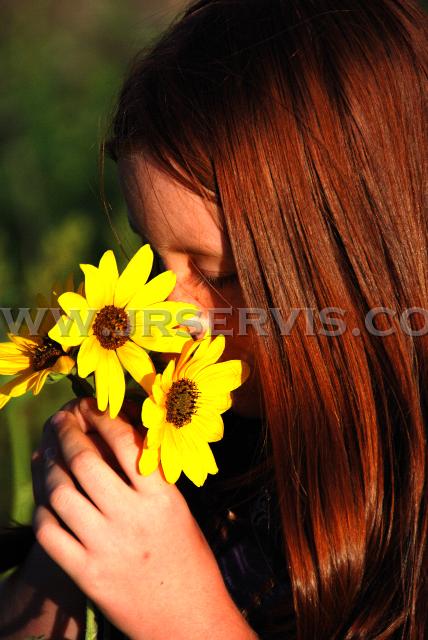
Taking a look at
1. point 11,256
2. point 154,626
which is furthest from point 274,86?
point 11,256

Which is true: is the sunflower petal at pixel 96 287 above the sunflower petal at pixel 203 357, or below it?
above

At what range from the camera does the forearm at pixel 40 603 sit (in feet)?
3.50

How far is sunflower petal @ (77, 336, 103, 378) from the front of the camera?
0.72m

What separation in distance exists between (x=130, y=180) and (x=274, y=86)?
0.19m

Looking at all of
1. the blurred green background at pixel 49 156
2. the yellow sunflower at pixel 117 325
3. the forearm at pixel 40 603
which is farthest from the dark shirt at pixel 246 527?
the blurred green background at pixel 49 156

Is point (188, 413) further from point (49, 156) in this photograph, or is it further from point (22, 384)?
point (49, 156)

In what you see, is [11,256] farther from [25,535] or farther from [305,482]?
[305,482]

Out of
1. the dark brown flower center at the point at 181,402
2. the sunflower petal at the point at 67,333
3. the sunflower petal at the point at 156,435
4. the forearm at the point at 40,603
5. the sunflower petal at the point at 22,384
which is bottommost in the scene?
the forearm at the point at 40,603

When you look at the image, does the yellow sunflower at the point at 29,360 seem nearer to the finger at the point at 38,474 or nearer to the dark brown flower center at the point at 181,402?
the dark brown flower center at the point at 181,402

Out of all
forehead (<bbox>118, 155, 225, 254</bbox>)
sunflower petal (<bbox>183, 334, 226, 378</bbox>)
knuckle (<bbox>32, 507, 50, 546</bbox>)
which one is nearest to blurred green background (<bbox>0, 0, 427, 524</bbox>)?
forehead (<bbox>118, 155, 225, 254</bbox>)

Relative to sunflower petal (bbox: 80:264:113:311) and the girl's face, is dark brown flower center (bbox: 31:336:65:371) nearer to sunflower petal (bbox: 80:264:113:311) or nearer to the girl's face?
sunflower petal (bbox: 80:264:113:311)

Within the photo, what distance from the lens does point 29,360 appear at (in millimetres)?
795

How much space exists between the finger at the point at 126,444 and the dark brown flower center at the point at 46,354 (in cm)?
7

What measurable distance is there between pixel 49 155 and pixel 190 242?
1019mm
